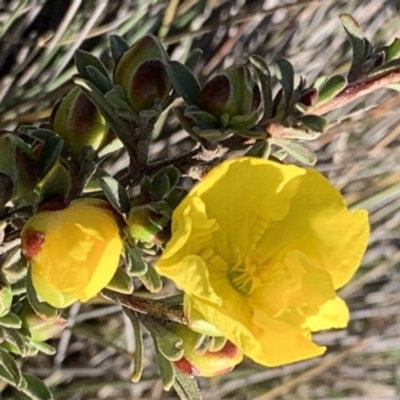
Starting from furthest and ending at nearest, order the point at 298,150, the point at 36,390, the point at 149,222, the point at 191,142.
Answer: the point at 191,142 → the point at 36,390 → the point at 298,150 → the point at 149,222

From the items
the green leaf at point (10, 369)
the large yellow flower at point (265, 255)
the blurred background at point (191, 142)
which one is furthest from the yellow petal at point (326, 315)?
the blurred background at point (191, 142)

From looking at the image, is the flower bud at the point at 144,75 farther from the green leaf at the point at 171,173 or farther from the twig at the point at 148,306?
the twig at the point at 148,306

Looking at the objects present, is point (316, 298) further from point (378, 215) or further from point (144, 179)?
point (378, 215)

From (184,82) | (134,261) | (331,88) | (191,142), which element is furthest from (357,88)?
(191,142)

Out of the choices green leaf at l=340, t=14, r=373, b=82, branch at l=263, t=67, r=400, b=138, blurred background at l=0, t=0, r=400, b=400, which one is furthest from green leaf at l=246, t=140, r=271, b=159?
blurred background at l=0, t=0, r=400, b=400

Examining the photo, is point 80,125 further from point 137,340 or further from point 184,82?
point 137,340

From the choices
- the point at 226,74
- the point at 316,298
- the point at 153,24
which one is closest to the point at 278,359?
the point at 316,298
